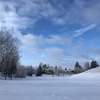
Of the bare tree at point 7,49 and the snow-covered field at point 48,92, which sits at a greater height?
the bare tree at point 7,49

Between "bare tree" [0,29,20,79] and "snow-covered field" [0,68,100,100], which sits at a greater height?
"bare tree" [0,29,20,79]

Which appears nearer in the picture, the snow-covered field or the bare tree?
the snow-covered field

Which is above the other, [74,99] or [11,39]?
[11,39]

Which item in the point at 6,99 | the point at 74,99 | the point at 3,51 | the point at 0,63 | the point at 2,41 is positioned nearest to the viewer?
the point at 6,99

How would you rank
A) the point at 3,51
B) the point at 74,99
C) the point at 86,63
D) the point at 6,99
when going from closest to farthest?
the point at 6,99
the point at 74,99
the point at 3,51
the point at 86,63

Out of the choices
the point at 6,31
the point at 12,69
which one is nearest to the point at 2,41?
the point at 6,31

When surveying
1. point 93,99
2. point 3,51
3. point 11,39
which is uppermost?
point 11,39

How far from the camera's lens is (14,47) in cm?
4403

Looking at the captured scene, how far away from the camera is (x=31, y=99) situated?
8039 mm

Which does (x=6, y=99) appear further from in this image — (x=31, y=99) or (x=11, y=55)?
(x=11, y=55)

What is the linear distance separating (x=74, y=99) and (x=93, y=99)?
3.61 feet

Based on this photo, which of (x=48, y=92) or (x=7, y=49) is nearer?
(x=48, y=92)

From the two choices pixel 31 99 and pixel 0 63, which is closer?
pixel 31 99

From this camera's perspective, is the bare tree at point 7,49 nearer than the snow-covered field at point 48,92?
No
